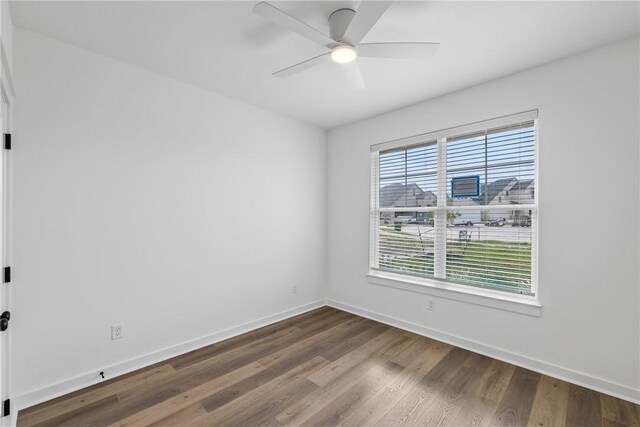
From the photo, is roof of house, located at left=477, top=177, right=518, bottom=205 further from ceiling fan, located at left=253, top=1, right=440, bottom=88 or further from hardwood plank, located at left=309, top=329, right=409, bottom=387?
hardwood plank, located at left=309, top=329, right=409, bottom=387

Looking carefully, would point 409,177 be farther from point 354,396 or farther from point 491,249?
point 354,396

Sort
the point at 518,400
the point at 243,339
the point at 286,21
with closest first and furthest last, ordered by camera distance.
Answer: the point at 286,21, the point at 518,400, the point at 243,339

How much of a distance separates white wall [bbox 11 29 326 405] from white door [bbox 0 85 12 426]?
17cm

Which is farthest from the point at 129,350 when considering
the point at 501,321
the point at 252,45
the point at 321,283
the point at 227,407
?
the point at 501,321

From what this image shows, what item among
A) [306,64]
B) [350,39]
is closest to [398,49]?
[350,39]

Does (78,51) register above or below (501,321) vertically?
above

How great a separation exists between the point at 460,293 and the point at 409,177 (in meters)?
1.45

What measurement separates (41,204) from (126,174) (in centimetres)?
61

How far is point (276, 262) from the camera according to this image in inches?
148

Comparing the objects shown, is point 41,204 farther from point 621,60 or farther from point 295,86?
point 621,60

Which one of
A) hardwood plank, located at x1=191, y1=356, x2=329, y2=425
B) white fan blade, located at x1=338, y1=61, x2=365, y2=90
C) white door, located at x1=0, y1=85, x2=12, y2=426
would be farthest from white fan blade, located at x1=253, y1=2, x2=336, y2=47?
hardwood plank, located at x1=191, y1=356, x2=329, y2=425

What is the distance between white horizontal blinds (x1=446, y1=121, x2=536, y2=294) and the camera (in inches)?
107

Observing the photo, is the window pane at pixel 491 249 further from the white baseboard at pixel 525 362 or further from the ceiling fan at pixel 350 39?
the ceiling fan at pixel 350 39

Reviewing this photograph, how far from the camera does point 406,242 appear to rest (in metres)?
3.62
